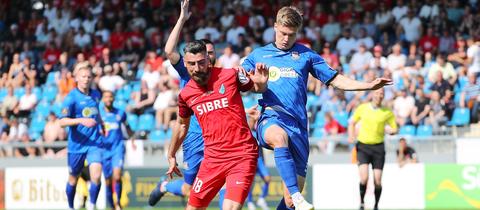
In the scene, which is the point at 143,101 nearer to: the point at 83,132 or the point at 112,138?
the point at 112,138

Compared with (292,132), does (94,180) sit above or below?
below

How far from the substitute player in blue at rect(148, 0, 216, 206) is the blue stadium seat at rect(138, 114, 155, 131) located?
9194 mm

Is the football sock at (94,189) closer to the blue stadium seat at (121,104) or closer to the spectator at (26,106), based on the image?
the blue stadium seat at (121,104)

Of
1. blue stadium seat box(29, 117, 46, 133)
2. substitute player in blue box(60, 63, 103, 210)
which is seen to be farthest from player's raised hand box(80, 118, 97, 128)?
blue stadium seat box(29, 117, 46, 133)

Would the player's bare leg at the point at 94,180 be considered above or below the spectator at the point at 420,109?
below

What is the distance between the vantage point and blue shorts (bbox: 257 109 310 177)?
10641mm

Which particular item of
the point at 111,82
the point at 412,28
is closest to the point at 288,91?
the point at 412,28

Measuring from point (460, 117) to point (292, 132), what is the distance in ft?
40.2

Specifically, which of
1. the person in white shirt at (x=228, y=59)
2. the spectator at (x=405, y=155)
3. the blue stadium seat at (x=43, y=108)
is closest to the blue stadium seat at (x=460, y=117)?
the spectator at (x=405, y=155)

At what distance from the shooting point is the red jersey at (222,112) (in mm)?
9773

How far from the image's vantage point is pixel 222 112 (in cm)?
977

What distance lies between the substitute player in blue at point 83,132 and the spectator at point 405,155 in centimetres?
672

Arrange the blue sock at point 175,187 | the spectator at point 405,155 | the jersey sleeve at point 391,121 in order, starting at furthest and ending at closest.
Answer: the spectator at point 405,155, the jersey sleeve at point 391,121, the blue sock at point 175,187

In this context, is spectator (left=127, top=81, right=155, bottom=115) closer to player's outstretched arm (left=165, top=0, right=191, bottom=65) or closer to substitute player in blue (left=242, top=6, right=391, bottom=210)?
player's outstretched arm (left=165, top=0, right=191, bottom=65)
